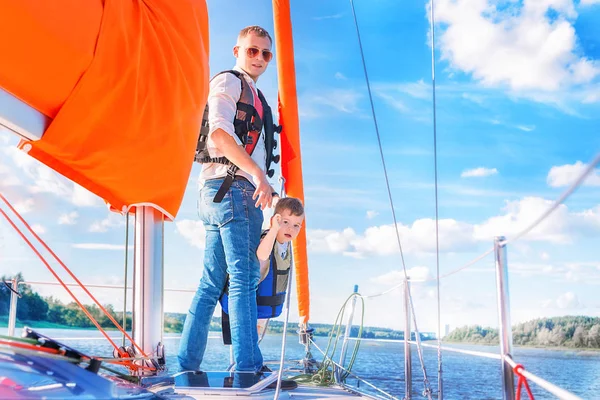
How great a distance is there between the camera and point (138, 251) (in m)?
1.77

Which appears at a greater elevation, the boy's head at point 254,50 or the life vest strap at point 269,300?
the boy's head at point 254,50

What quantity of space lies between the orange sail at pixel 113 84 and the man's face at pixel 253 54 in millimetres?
322

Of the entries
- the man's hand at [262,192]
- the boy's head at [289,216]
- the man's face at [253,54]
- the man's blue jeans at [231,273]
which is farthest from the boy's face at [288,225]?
the man's face at [253,54]

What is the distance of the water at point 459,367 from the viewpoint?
1115 cm

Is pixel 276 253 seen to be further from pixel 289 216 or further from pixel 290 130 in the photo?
pixel 290 130

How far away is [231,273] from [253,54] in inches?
30.5

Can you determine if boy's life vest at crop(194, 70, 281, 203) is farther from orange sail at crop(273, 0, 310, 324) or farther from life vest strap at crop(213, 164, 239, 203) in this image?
orange sail at crop(273, 0, 310, 324)

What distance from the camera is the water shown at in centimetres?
1115

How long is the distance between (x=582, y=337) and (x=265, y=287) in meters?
40.8

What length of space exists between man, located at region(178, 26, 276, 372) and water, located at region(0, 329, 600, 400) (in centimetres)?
40

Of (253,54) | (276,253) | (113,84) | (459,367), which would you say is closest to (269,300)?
(276,253)

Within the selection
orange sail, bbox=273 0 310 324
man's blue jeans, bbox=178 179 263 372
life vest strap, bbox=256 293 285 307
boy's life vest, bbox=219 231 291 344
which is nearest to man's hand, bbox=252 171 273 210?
man's blue jeans, bbox=178 179 263 372

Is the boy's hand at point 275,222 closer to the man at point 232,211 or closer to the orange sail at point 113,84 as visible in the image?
the man at point 232,211

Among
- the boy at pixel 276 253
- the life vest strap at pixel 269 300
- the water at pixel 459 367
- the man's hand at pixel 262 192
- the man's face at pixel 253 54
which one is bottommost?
the water at pixel 459 367
